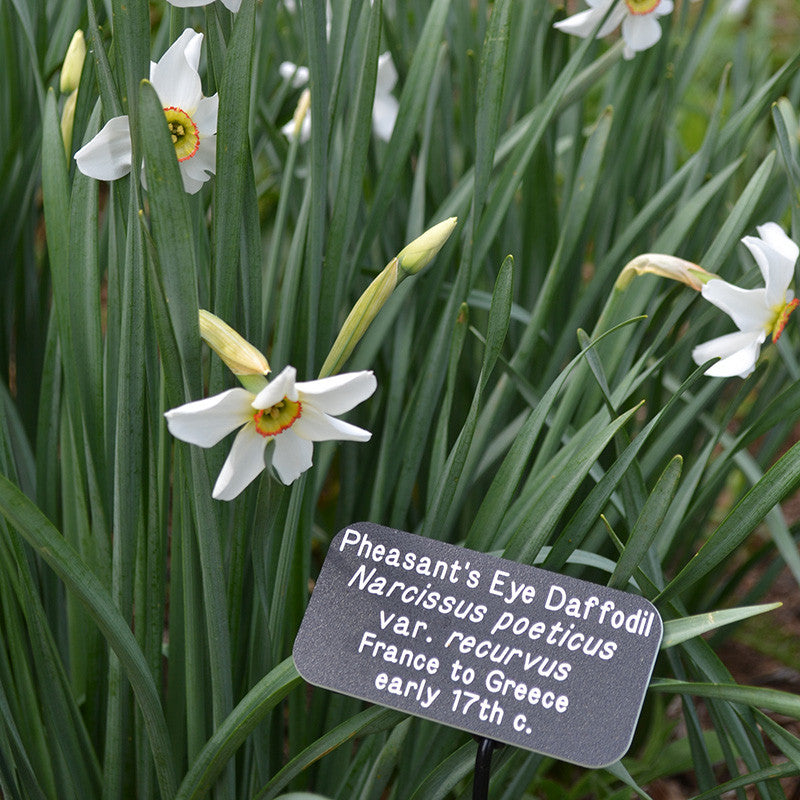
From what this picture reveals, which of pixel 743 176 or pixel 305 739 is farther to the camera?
pixel 743 176

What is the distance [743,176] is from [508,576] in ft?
3.91

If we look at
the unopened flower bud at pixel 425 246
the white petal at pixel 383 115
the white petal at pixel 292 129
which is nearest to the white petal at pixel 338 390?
the unopened flower bud at pixel 425 246

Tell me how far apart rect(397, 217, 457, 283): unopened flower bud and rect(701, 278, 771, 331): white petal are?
231 millimetres

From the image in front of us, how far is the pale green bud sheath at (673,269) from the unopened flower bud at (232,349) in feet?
1.26

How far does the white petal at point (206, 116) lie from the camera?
0.65m

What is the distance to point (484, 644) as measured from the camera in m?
0.63

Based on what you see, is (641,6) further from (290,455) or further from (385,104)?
(290,455)

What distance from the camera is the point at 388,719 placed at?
0.66 meters

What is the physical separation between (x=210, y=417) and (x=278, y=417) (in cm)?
5

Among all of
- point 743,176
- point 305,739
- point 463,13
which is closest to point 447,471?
point 305,739

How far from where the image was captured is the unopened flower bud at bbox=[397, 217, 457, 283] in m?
0.64

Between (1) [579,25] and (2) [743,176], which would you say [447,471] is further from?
(2) [743,176]

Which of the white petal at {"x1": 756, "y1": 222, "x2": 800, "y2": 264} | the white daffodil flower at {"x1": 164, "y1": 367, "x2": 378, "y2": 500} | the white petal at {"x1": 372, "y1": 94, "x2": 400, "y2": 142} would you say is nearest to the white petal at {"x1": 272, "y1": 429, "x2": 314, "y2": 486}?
the white daffodil flower at {"x1": 164, "y1": 367, "x2": 378, "y2": 500}

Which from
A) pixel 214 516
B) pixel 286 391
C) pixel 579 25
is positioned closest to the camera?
pixel 286 391
